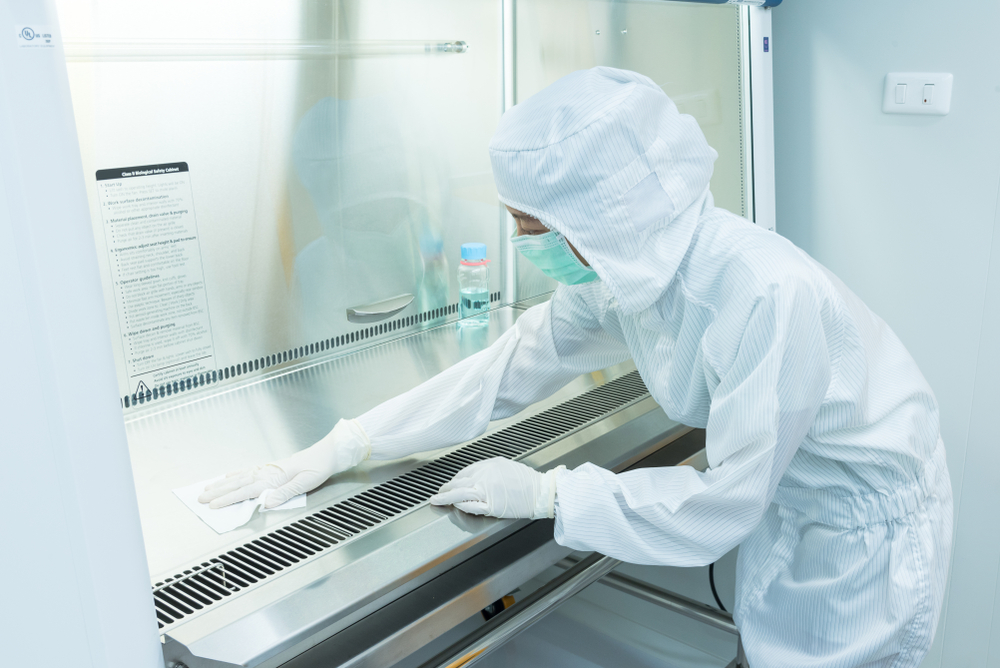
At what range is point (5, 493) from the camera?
1.96ft

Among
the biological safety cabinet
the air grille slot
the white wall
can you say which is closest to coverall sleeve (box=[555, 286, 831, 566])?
the biological safety cabinet

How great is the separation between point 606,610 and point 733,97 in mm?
1331

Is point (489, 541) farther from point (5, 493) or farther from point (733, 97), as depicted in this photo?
point (733, 97)

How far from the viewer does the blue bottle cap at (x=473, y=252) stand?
5.53ft

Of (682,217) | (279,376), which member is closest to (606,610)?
(279,376)

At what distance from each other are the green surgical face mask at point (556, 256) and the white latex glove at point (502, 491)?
10.3 inches

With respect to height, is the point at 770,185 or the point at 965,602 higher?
the point at 770,185

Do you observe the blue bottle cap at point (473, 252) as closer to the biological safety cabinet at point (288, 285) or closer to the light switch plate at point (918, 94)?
the biological safety cabinet at point (288, 285)

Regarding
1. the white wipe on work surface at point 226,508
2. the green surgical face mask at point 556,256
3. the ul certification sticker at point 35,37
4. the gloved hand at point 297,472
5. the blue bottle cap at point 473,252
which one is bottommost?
the white wipe on work surface at point 226,508

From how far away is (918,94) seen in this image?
66.0 inches

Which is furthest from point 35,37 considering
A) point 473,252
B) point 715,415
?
point 473,252

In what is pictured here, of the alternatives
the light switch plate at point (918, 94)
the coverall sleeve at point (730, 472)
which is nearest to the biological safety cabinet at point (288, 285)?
the coverall sleeve at point (730, 472)

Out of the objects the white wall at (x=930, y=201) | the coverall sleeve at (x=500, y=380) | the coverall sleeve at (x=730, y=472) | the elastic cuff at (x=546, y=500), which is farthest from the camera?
the white wall at (x=930, y=201)

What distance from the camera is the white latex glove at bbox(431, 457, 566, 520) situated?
1013 mm
